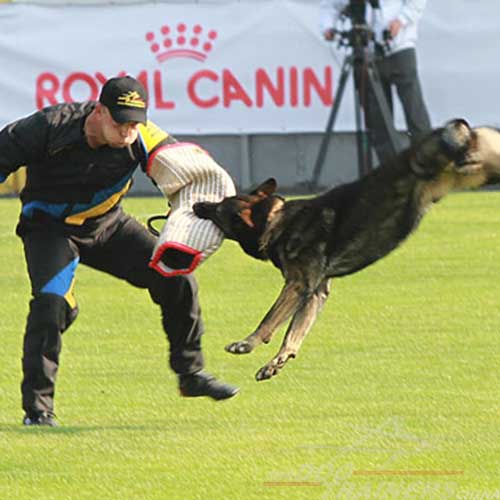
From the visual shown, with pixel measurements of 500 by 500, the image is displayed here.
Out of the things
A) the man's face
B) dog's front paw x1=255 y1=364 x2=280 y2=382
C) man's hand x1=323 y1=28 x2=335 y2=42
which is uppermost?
the man's face

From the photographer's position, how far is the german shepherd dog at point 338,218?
670cm

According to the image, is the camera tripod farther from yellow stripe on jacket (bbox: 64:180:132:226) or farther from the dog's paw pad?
the dog's paw pad

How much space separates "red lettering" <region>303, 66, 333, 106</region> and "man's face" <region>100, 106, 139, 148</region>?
9952mm

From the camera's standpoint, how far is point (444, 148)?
661cm

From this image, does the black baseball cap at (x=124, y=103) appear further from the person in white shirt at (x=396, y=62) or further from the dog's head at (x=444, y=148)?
the person in white shirt at (x=396, y=62)

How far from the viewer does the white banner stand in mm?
17031

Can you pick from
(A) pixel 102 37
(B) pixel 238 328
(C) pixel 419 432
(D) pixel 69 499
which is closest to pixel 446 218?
(A) pixel 102 37

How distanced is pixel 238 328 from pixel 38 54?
25.9 feet

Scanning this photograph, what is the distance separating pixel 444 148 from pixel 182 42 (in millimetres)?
10686

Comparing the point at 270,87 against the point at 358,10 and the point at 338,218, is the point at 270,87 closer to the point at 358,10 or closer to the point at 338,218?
the point at 358,10

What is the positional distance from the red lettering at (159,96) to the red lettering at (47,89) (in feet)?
3.20

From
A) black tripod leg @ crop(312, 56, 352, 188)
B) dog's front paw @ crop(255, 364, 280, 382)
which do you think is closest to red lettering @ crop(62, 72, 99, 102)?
black tripod leg @ crop(312, 56, 352, 188)

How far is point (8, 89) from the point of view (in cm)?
1733

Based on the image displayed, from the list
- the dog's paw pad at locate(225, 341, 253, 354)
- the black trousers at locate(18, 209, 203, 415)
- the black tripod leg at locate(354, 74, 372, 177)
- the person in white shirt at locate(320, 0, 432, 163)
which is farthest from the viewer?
the black tripod leg at locate(354, 74, 372, 177)
